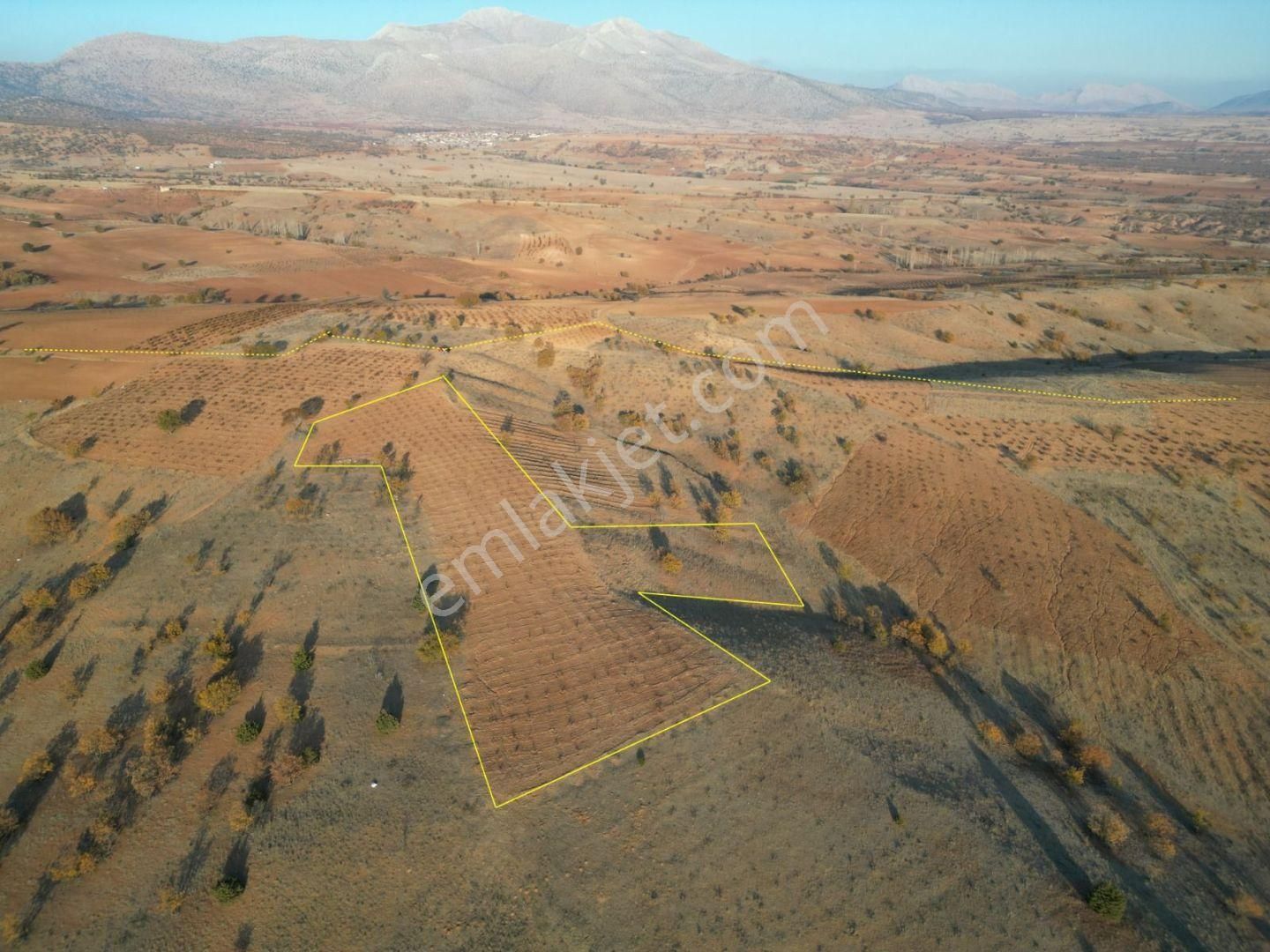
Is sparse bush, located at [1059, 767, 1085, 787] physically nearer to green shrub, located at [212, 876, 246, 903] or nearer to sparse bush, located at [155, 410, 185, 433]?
green shrub, located at [212, 876, 246, 903]

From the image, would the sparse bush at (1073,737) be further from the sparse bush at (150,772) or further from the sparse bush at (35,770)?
the sparse bush at (35,770)

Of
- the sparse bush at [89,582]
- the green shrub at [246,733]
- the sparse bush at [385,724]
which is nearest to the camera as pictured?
the green shrub at [246,733]

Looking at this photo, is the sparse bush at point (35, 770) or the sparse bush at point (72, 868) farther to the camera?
the sparse bush at point (35, 770)

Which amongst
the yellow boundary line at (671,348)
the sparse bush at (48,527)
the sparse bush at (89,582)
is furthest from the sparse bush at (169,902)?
the yellow boundary line at (671,348)

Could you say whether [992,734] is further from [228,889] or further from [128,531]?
[128,531]

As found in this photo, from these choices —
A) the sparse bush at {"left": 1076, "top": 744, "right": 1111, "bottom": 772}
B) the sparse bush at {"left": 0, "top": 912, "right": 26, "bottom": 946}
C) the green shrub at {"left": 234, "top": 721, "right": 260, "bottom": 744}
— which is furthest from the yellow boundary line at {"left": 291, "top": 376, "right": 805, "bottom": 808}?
the sparse bush at {"left": 0, "top": 912, "right": 26, "bottom": 946}
